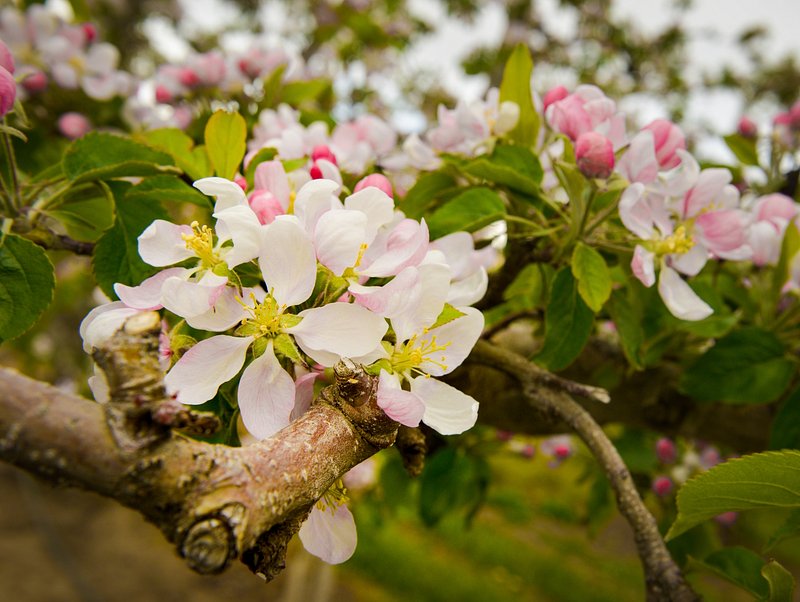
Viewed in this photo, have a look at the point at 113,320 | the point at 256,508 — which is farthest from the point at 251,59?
the point at 256,508

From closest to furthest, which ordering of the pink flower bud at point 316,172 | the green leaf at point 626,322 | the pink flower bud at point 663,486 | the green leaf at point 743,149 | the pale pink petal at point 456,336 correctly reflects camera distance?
1. the pale pink petal at point 456,336
2. the pink flower bud at point 316,172
3. the green leaf at point 626,322
4. the green leaf at point 743,149
5. the pink flower bud at point 663,486

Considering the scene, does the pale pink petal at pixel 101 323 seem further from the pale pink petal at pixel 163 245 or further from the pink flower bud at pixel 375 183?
the pink flower bud at pixel 375 183

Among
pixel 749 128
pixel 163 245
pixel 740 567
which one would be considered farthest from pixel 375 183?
pixel 749 128

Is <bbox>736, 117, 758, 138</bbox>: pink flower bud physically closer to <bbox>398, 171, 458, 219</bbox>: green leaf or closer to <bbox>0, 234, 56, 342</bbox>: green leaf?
<bbox>398, 171, 458, 219</bbox>: green leaf

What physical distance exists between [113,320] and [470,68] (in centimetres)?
291

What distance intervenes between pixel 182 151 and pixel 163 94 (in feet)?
2.34

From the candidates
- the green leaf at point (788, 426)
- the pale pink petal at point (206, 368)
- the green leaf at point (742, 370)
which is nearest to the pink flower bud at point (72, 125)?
the pale pink petal at point (206, 368)

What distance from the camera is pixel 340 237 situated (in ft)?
1.50

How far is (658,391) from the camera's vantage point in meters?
0.98

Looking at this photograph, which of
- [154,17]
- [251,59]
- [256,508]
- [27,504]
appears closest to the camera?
[256,508]

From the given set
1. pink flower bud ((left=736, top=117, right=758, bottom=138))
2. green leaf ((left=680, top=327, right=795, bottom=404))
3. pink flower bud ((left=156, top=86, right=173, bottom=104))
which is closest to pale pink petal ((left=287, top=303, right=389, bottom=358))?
green leaf ((left=680, top=327, right=795, bottom=404))

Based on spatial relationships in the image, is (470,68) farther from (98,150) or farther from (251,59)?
(98,150)

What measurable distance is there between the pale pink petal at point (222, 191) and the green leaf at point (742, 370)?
2.14 feet

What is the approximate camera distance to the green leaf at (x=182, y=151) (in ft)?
2.17
